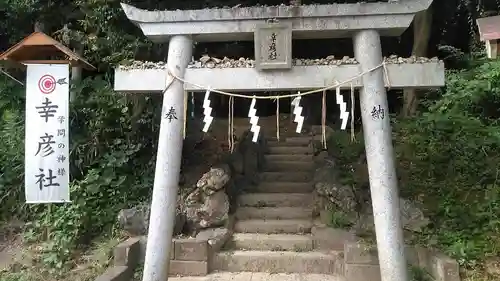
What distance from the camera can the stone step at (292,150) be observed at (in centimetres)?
1167

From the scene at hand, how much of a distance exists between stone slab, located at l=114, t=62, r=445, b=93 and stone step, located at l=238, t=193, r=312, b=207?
3725 millimetres

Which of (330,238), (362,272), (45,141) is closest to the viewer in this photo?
(362,272)

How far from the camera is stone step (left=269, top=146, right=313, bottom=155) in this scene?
1167 cm

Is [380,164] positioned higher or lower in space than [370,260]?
higher

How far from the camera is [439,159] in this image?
779 cm

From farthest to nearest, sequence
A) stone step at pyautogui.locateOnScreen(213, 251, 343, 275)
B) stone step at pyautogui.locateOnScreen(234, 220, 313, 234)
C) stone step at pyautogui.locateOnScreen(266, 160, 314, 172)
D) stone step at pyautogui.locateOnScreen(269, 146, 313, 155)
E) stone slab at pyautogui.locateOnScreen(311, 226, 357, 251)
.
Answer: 1. stone step at pyautogui.locateOnScreen(269, 146, 313, 155)
2. stone step at pyautogui.locateOnScreen(266, 160, 314, 172)
3. stone step at pyautogui.locateOnScreen(234, 220, 313, 234)
4. stone slab at pyautogui.locateOnScreen(311, 226, 357, 251)
5. stone step at pyautogui.locateOnScreen(213, 251, 343, 275)

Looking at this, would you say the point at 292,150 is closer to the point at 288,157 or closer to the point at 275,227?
the point at 288,157

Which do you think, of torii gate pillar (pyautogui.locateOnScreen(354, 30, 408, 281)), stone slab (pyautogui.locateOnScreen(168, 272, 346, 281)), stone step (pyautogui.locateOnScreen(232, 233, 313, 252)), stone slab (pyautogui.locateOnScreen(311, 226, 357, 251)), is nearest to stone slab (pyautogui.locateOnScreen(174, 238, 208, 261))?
stone slab (pyautogui.locateOnScreen(168, 272, 346, 281))

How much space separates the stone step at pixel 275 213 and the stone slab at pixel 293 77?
3.48m

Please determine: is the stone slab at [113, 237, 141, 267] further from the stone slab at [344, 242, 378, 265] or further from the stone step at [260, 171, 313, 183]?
the stone step at [260, 171, 313, 183]

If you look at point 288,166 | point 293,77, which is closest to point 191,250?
point 293,77

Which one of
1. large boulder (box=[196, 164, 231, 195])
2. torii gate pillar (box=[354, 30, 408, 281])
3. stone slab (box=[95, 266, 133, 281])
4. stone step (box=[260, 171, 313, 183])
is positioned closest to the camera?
torii gate pillar (box=[354, 30, 408, 281])

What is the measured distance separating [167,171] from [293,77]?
2.02 metres

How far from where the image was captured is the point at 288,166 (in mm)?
10742
